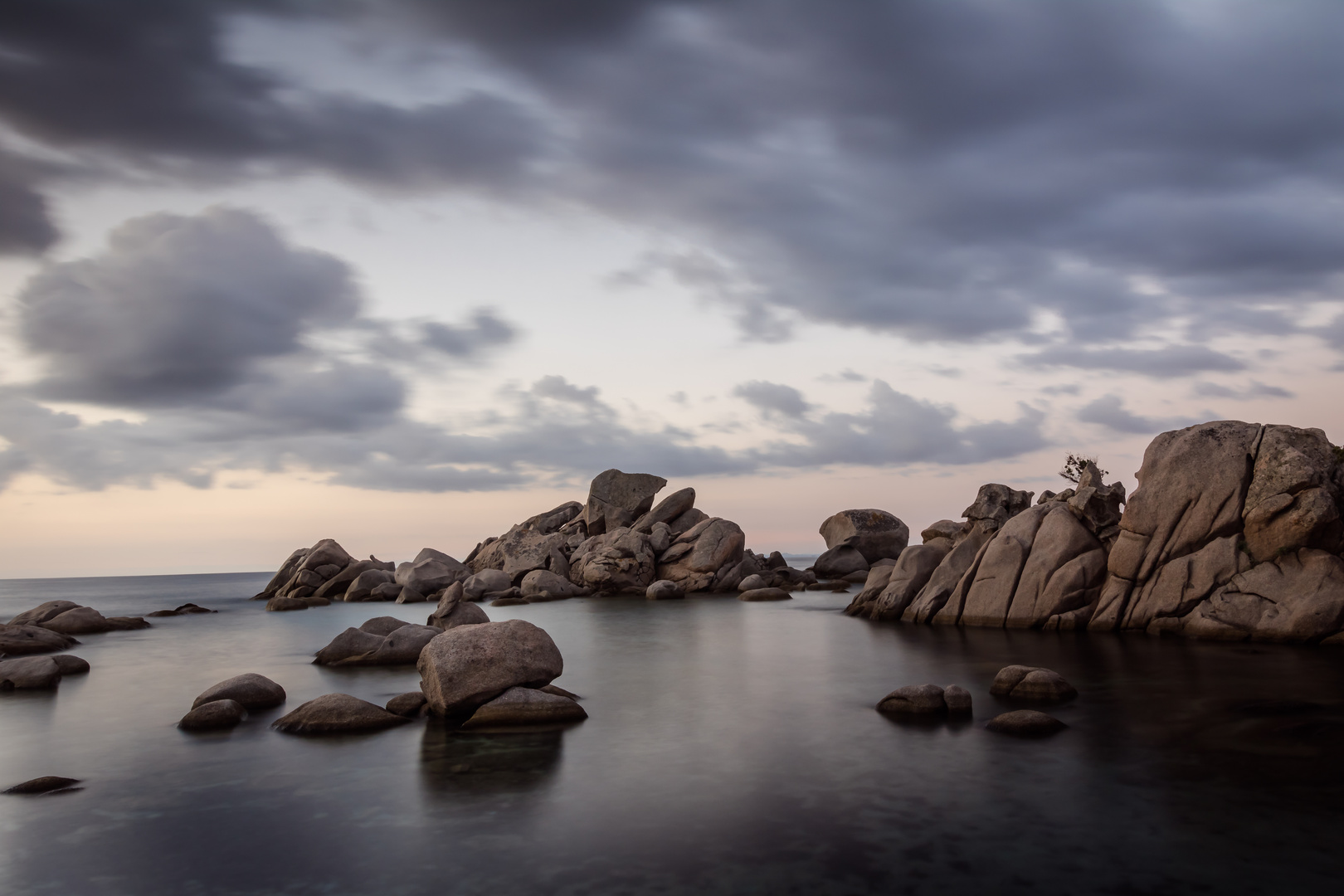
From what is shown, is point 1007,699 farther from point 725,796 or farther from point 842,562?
point 842,562

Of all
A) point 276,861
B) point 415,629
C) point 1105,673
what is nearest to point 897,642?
point 1105,673

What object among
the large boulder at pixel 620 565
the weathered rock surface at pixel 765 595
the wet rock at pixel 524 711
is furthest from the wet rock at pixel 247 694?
the large boulder at pixel 620 565

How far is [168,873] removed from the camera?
28.8 ft

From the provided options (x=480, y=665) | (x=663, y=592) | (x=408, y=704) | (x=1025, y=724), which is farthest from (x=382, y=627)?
(x=663, y=592)

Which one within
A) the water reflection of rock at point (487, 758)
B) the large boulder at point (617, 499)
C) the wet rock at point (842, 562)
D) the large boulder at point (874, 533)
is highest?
the large boulder at point (617, 499)

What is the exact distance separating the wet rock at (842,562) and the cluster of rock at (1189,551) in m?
33.4

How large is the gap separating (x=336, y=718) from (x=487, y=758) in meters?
3.94

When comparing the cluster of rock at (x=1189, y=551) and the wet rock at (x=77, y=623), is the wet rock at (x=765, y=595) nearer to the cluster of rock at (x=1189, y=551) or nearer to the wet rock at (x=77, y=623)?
the cluster of rock at (x=1189, y=551)

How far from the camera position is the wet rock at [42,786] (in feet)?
39.6

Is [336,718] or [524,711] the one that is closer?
[336,718]

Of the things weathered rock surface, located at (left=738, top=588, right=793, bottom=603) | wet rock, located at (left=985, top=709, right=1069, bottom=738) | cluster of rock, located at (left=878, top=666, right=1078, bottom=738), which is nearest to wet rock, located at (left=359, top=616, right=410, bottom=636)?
cluster of rock, located at (left=878, top=666, right=1078, bottom=738)

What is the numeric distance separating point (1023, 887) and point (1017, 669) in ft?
33.6

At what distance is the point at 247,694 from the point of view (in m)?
17.6

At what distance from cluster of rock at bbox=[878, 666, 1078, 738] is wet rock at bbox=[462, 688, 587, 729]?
6.05 metres
